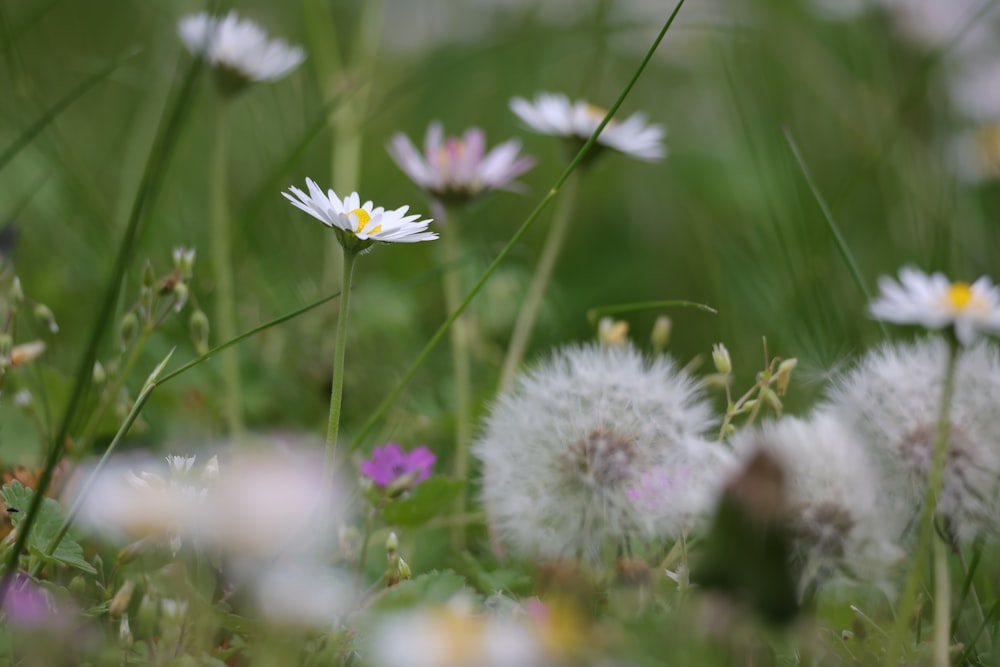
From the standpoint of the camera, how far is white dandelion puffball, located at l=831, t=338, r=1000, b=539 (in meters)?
0.97

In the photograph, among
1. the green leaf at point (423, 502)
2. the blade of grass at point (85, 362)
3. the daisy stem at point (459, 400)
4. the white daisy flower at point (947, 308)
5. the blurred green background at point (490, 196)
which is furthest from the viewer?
the blurred green background at point (490, 196)

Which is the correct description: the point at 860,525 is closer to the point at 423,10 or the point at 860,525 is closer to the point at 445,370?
the point at 445,370

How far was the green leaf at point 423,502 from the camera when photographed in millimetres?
1143

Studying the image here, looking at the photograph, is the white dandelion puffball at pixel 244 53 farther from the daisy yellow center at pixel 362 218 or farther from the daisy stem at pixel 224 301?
the daisy yellow center at pixel 362 218

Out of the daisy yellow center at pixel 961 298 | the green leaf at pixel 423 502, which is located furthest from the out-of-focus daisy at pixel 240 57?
the daisy yellow center at pixel 961 298

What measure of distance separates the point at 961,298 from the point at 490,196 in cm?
91

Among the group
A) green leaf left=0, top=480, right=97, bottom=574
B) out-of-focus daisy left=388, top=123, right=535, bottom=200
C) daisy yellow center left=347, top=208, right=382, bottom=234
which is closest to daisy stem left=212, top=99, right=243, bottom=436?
out-of-focus daisy left=388, top=123, right=535, bottom=200

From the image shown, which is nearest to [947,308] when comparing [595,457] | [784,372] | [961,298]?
[961,298]

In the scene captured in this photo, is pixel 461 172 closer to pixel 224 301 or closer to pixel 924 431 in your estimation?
pixel 224 301

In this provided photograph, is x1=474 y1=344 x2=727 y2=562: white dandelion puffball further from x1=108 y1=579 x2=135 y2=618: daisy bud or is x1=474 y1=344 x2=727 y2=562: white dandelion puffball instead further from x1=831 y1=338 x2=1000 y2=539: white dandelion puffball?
x1=108 y1=579 x2=135 y2=618: daisy bud

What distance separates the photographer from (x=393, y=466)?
3.84 ft

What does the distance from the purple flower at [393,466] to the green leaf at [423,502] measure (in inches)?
0.7

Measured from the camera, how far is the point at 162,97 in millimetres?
2441

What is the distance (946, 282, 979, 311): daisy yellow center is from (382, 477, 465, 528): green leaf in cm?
53
